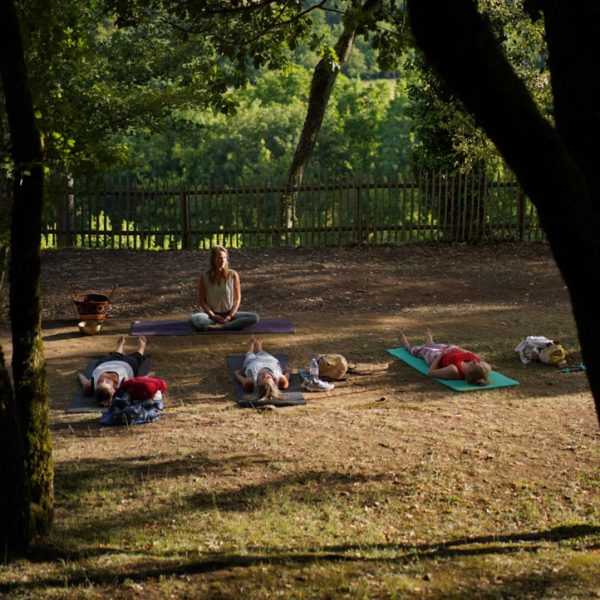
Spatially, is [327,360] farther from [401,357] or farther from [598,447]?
[598,447]

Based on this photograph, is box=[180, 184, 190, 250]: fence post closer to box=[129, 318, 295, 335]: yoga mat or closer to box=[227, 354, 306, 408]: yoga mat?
box=[129, 318, 295, 335]: yoga mat

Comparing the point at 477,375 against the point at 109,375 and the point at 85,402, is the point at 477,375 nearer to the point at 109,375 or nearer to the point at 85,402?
the point at 109,375

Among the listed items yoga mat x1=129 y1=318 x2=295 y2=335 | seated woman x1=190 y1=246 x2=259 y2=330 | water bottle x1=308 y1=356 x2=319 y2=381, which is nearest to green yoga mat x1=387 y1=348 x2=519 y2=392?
water bottle x1=308 y1=356 x2=319 y2=381

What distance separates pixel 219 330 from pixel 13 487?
665cm

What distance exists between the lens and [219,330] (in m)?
11.4

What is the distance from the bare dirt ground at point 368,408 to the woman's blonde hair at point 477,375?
182 millimetres

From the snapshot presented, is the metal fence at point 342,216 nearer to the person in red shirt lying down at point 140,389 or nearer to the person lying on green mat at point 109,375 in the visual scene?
the person lying on green mat at point 109,375

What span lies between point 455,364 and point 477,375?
14.1 inches

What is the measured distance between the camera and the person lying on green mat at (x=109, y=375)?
27.6 ft

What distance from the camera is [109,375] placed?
8766 mm

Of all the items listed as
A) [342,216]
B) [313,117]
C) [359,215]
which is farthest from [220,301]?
[313,117]

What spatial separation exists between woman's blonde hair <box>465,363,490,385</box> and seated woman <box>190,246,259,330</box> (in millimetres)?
3479

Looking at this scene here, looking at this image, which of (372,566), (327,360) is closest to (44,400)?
(372,566)

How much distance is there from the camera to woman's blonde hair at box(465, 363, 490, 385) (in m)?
8.88
